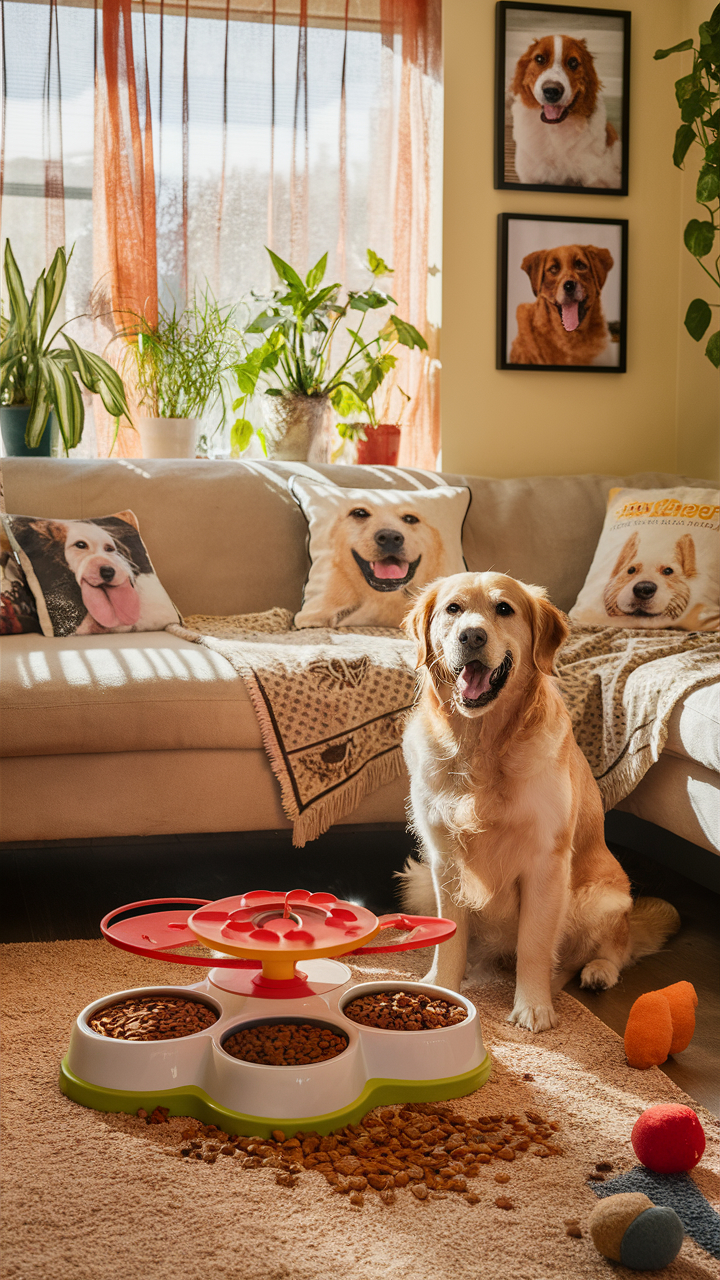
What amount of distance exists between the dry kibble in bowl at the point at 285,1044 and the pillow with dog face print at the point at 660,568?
1.83 meters

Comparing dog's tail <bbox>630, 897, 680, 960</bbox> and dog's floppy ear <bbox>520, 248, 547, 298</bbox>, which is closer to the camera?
dog's tail <bbox>630, 897, 680, 960</bbox>

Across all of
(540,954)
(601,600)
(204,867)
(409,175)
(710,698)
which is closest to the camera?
(540,954)

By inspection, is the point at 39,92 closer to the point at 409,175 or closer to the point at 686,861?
the point at 409,175

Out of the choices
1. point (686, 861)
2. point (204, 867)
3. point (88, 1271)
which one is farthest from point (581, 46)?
point (88, 1271)

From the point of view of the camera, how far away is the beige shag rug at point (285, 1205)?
115cm

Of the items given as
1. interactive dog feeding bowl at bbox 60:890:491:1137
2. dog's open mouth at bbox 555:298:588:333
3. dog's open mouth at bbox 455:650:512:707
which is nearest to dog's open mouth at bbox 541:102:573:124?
dog's open mouth at bbox 555:298:588:333

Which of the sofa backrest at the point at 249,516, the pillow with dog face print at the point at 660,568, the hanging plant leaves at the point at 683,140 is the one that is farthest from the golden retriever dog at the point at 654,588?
the hanging plant leaves at the point at 683,140

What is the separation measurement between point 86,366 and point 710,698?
7.32ft

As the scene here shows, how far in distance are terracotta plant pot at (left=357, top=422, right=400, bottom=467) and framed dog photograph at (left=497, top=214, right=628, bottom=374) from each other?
577 mm

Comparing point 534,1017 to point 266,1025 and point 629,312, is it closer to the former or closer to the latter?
point 266,1025

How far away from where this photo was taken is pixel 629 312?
13.5 ft

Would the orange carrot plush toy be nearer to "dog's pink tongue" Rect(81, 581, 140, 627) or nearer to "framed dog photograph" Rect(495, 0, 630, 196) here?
"dog's pink tongue" Rect(81, 581, 140, 627)

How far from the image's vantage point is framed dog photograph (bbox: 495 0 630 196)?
392cm

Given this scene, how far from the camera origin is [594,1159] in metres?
1.39
